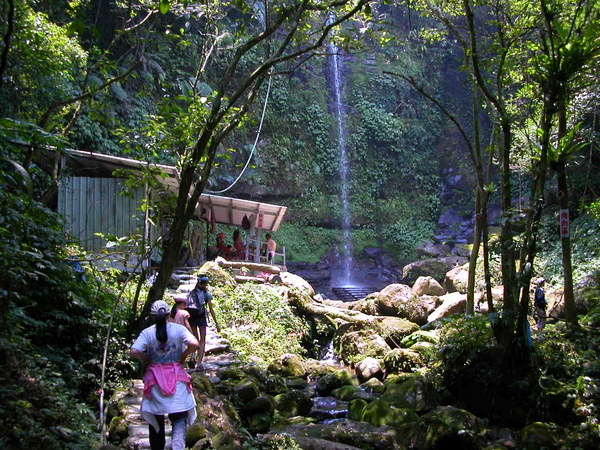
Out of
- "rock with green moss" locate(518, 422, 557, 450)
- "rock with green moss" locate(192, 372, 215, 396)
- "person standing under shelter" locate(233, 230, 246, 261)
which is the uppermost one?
"person standing under shelter" locate(233, 230, 246, 261)

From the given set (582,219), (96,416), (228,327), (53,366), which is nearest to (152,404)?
(96,416)

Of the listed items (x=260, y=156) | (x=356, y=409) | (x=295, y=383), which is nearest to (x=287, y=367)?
(x=295, y=383)

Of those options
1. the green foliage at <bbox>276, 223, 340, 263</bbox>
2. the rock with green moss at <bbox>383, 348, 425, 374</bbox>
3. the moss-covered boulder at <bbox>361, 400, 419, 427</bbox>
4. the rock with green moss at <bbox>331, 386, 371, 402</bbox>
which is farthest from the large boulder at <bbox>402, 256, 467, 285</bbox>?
the moss-covered boulder at <bbox>361, 400, 419, 427</bbox>

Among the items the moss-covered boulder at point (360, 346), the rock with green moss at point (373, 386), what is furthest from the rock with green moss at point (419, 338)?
the rock with green moss at point (373, 386)

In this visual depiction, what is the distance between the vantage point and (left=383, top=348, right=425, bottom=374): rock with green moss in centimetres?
1052

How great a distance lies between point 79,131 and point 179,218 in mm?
10869

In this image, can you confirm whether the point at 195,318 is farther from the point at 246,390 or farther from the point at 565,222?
the point at 565,222

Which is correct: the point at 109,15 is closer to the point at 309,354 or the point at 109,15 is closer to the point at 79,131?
the point at 79,131

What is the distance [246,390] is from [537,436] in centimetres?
373

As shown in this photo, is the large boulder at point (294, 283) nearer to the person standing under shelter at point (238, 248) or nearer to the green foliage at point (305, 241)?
the person standing under shelter at point (238, 248)

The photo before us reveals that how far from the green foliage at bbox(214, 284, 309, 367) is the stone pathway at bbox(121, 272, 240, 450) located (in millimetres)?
691

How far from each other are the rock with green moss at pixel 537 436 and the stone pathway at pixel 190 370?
411 cm

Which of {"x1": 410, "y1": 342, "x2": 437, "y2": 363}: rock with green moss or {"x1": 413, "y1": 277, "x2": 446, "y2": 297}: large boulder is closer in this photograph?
{"x1": 410, "y1": 342, "x2": 437, "y2": 363}: rock with green moss

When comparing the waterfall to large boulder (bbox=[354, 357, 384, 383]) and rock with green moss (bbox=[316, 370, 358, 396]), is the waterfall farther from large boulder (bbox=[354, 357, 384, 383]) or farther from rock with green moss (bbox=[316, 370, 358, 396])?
rock with green moss (bbox=[316, 370, 358, 396])
